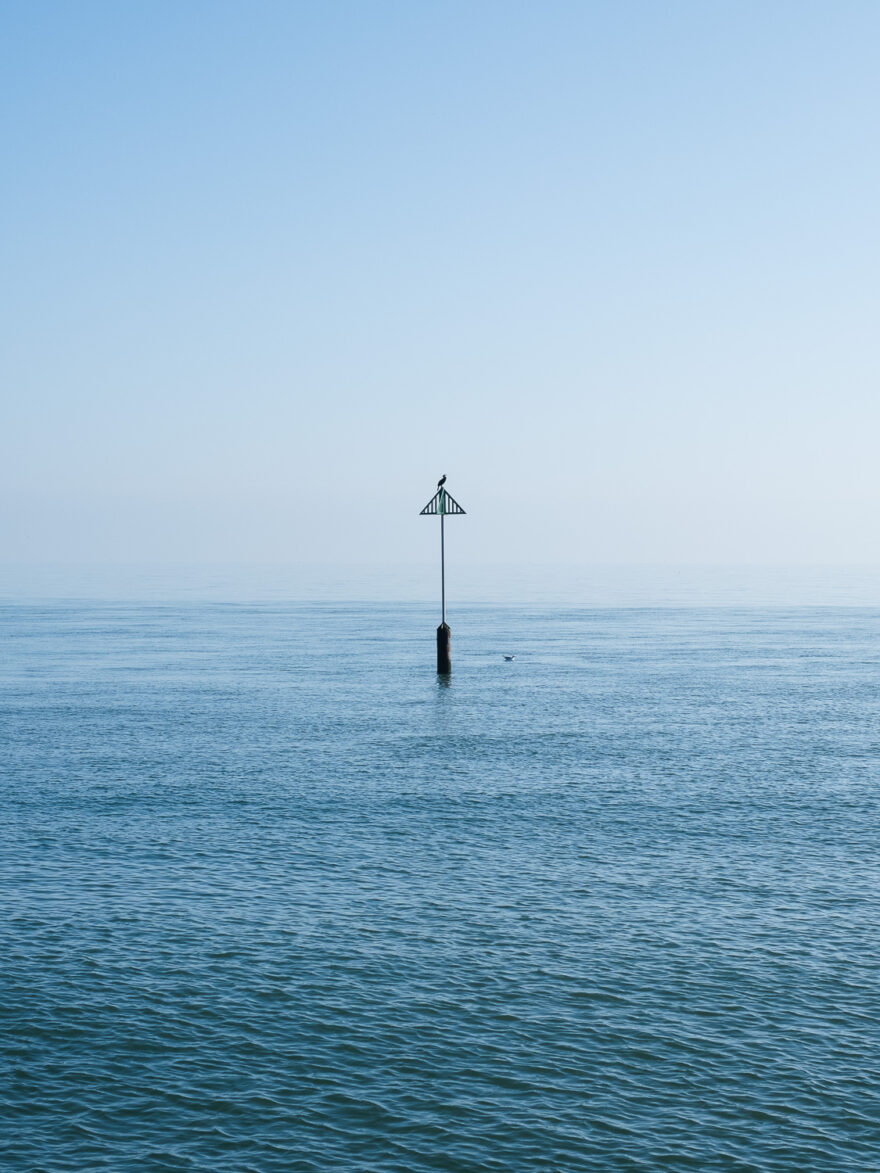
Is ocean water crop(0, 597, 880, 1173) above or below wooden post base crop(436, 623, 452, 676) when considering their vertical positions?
below

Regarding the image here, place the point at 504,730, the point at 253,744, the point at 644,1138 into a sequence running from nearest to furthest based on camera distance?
1. the point at 644,1138
2. the point at 253,744
3. the point at 504,730

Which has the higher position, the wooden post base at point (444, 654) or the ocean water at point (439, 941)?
the wooden post base at point (444, 654)

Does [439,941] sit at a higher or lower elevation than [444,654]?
lower

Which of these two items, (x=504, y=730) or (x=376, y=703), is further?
(x=376, y=703)

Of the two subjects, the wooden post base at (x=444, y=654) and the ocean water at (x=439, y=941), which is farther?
the wooden post base at (x=444, y=654)

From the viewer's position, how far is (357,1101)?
2366cm

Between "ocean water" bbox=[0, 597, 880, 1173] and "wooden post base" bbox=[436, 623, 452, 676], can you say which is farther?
"wooden post base" bbox=[436, 623, 452, 676]

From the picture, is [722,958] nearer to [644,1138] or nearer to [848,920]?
[848,920]

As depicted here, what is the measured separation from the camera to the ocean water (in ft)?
74.3

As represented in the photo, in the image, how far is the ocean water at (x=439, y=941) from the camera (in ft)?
74.3

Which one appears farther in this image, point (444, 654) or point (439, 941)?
point (444, 654)

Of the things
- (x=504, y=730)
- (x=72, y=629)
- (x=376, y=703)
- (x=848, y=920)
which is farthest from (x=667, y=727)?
(x=72, y=629)

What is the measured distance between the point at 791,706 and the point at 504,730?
21.5 meters

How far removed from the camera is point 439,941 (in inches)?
1288
